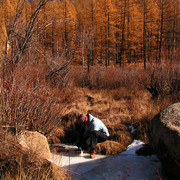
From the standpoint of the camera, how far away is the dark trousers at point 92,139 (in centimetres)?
439

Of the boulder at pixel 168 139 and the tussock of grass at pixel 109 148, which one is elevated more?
the boulder at pixel 168 139

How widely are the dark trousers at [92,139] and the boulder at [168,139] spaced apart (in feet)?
4.89

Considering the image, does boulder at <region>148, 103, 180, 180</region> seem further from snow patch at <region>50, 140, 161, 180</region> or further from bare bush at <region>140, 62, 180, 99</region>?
bare bush at <region>140, 62, 180, 99</region>

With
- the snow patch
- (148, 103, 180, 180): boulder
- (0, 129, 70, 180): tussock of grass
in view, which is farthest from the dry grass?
(148, 103, 180, 180): boulder

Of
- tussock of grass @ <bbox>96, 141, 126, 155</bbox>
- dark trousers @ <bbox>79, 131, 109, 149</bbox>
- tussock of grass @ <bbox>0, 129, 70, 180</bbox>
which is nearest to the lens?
tussock of grass @ <bbox>0, 129, 70, 180</bbox>

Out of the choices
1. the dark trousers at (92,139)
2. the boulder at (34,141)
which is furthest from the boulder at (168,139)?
the boulder at (34,141)

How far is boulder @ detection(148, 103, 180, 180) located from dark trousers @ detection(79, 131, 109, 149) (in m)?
1.49

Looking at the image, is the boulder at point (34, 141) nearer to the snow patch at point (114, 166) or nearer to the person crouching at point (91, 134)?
the snow patch at point (114, 166)

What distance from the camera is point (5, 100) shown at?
10.1 ft

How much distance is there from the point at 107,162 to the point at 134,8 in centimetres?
2884

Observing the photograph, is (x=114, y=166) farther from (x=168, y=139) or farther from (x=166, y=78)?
(x=166, y=78)

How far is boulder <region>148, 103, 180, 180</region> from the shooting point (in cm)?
272

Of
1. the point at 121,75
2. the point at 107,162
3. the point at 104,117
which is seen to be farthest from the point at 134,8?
the point at 107,162

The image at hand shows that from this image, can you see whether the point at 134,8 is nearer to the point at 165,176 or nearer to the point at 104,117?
the point at 104,117
